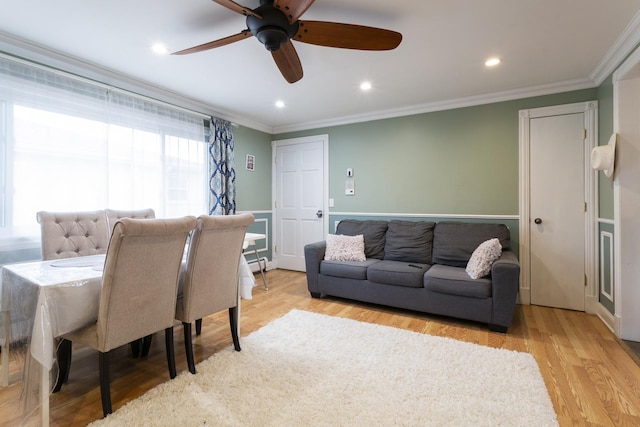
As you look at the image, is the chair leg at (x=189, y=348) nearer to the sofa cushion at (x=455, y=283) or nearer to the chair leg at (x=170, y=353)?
the chair leg at (x=170, y=353)

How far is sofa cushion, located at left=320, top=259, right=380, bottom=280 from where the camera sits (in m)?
3.22

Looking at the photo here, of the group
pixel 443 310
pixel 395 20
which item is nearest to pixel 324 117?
pixel 395 20

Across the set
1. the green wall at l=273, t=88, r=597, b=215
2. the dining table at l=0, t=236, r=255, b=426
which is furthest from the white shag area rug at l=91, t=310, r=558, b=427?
the green wall at l=273, t=88, r=597, b=215

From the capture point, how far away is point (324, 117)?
4332mm

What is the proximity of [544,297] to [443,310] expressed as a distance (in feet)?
4.34

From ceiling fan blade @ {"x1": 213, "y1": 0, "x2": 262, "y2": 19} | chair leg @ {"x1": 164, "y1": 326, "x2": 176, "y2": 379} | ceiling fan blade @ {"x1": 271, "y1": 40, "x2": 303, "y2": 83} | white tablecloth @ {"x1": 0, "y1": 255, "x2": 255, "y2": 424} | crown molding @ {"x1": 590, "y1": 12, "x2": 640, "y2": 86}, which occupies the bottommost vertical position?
chair leg @ {"x1": 164, "y1": 326, "x2": 176, "y2": 379}

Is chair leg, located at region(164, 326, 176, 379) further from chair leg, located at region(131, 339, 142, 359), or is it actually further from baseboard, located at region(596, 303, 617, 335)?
baseboard, located at region(596, 303, 617, 335)

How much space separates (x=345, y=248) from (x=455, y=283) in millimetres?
1274

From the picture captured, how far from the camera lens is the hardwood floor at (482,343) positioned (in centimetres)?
158

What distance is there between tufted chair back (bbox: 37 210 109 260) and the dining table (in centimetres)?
46

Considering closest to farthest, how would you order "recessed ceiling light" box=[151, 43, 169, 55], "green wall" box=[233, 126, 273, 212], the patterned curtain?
1. "recessed ceiling light" box=[151, 43, 169, 55]
2. the patterned curtain
3. "green wall" box=[233, 126, 273, 212]

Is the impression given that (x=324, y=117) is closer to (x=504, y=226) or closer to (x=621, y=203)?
(x=504, y=226)

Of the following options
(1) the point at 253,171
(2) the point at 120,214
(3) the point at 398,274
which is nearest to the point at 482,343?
(3) the point at 398,274

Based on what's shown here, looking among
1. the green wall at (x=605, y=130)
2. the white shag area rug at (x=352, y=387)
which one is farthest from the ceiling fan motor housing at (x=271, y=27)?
the green wall at (x=605, y=130)
